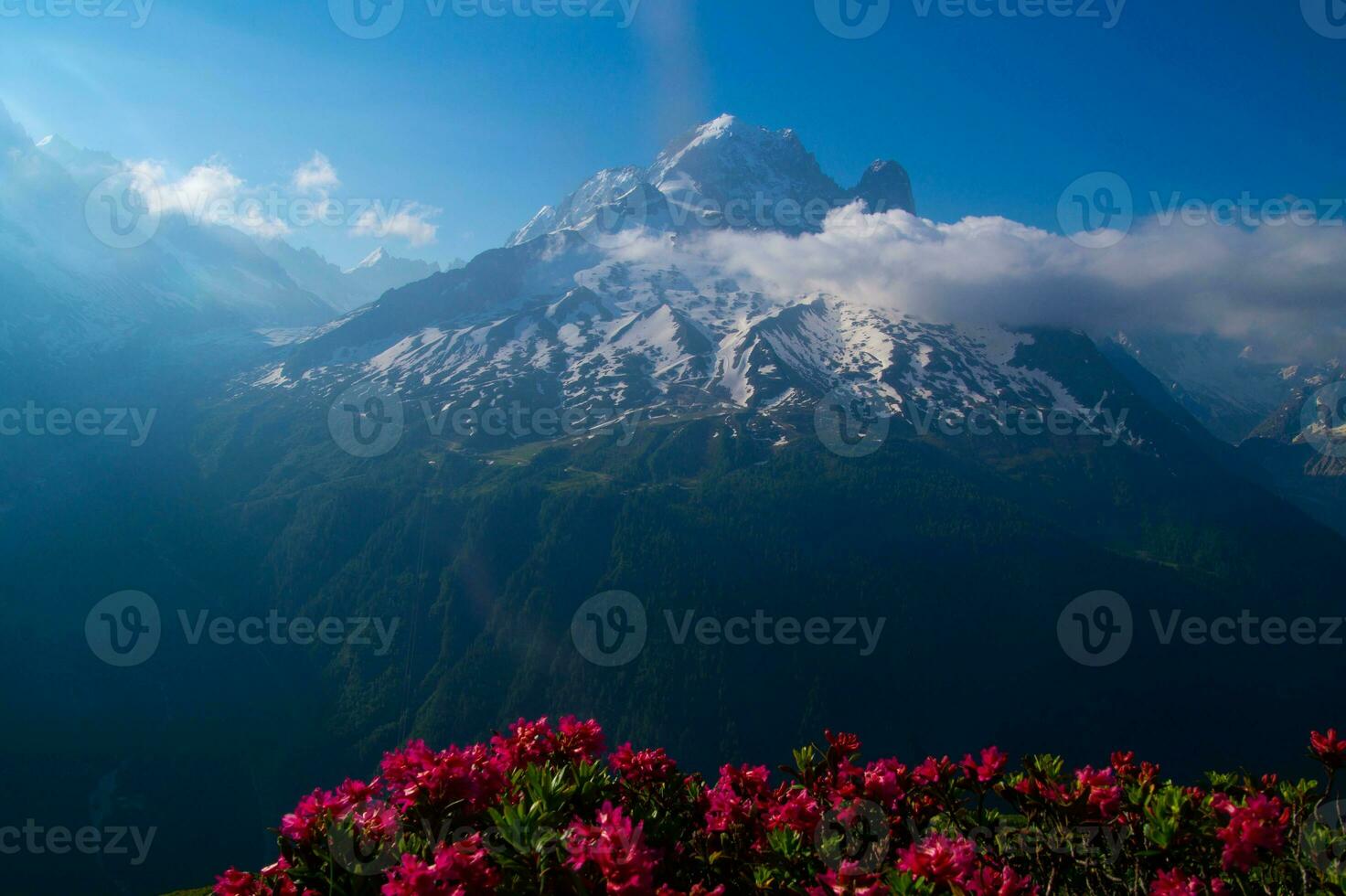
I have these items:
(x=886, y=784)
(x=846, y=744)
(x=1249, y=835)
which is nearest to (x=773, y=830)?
(x=886, y=784)

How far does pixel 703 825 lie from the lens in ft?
31.3

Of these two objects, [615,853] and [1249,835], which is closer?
[615,853]

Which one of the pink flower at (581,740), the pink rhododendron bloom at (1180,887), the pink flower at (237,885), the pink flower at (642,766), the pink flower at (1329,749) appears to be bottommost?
the pink flower at (237,885)

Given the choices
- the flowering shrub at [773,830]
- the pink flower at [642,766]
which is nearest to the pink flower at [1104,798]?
the flowering shrub at [773,830]

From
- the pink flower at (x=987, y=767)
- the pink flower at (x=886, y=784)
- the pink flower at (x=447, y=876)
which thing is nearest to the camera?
the pink flower at (x=447, y=876)

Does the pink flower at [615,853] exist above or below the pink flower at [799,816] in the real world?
above

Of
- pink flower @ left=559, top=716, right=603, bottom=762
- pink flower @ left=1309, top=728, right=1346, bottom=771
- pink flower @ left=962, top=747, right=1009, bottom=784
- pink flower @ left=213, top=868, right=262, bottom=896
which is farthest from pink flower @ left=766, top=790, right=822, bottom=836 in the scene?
pink flower @ left=1309, top=728, right=1346, bottom=771

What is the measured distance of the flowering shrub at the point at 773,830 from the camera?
21.5ft

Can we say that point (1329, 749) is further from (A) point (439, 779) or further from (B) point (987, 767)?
(A) point (439, 779)

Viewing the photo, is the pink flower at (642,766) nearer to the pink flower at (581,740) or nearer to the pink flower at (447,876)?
the pink flower at (581,740)

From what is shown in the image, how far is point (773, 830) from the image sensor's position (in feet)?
28.6

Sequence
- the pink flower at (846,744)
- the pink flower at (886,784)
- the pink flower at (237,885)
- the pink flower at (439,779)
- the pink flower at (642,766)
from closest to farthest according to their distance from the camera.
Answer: the pink flower at (237,885) → the pink flower at (439,779) → the pink flower at (886,784) → the pink flower at (642,766) → the pink flower at (846,744)

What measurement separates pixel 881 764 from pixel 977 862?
216 centimetres

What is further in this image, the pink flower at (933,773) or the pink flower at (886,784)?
the pink flower at (933,773)
